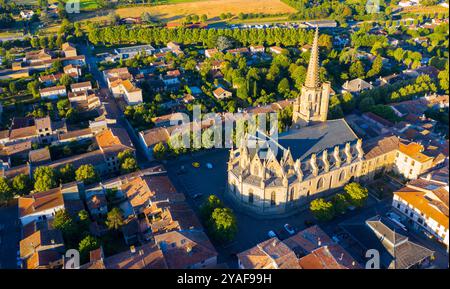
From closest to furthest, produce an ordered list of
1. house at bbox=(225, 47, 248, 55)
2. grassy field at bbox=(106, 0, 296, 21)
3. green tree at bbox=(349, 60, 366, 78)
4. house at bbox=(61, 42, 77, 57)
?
1. green tree at bbox=(349, 60, 366, 78)
2. house at bbox=(61, 42, 77, 57)
3. house at bbox=(225, 47, 248, 55)
4. grassy field at bbox=(106, 0, 296, 21)

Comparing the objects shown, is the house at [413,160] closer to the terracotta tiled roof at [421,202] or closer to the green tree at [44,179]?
the terracotta tiled roof at [421,202]

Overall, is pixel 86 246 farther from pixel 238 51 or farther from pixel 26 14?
pixel 26 14

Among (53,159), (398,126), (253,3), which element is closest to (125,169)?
(53,159)

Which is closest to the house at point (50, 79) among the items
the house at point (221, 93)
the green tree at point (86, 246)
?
the house at point (221, 93)

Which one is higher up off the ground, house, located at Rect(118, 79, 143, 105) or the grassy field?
the grassy field

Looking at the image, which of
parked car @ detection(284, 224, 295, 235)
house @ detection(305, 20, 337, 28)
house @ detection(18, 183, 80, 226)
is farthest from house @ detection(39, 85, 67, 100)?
house @ detection(305, 20, 337, 28)

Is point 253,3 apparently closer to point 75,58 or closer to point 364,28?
point 364,28

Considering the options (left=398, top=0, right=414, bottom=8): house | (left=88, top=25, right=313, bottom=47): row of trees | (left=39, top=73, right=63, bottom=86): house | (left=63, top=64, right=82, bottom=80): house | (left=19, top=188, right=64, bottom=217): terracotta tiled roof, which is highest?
(left=398, top=0, right=414, bottom=8): house

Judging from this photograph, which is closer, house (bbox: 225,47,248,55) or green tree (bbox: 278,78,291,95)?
green tree (bbox: 278,78,291,95)

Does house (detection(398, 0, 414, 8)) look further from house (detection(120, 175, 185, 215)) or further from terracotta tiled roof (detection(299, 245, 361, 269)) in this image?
terracotta tiled roof (detection(299, 245, 361, 269))
